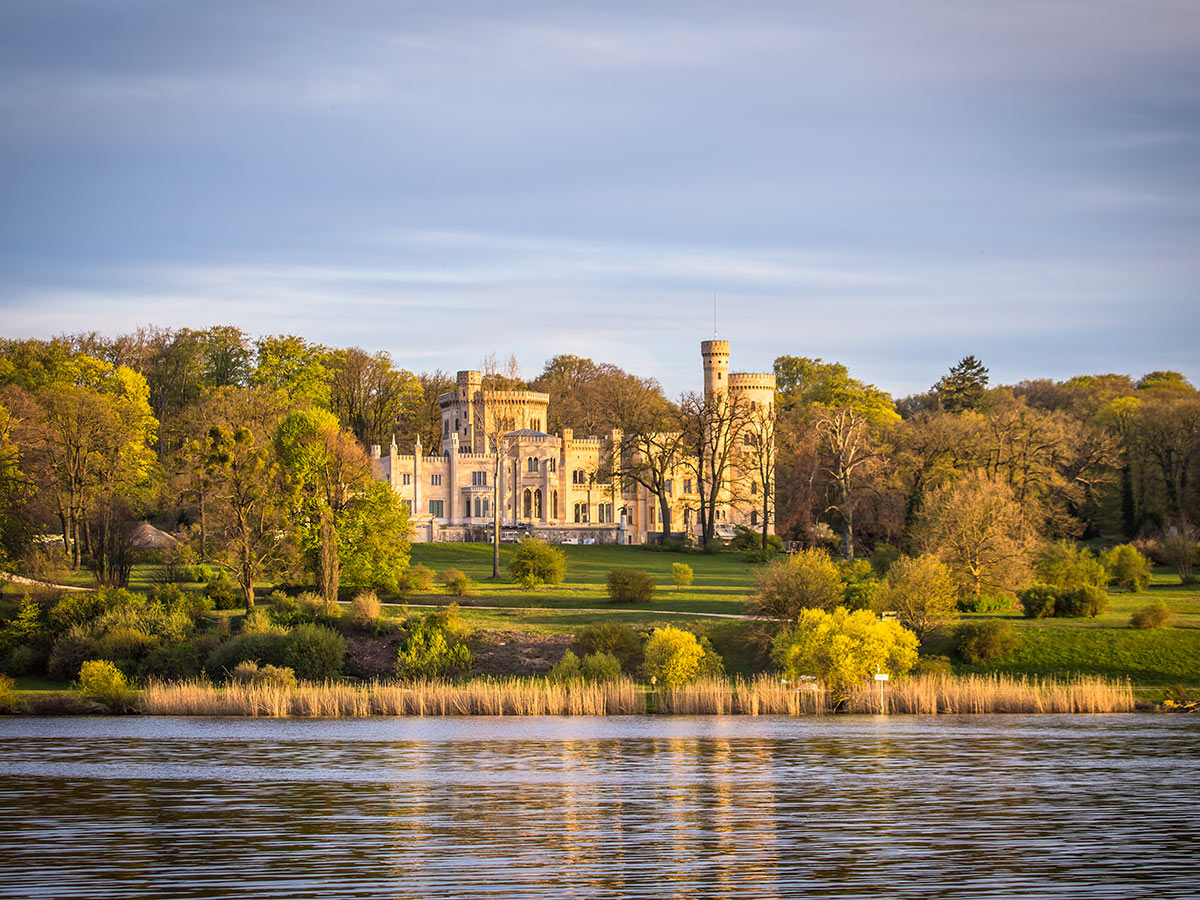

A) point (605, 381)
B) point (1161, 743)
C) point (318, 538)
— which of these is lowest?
point (1161, 743)

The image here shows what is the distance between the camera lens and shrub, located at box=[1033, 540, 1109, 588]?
5478cm

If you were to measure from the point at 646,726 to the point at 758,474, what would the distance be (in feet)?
219

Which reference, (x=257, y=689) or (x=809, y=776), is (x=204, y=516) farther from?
(x=809, y=776)

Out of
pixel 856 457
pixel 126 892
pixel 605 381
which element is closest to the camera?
pixel 126 892

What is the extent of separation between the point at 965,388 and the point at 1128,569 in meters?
40.7

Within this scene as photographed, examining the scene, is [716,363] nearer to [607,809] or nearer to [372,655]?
[372,655]

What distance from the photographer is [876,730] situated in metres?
33.1

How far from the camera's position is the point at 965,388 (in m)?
98.7

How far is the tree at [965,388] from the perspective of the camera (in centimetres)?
9688

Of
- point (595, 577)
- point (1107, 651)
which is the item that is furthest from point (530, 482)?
point (1107, 651)

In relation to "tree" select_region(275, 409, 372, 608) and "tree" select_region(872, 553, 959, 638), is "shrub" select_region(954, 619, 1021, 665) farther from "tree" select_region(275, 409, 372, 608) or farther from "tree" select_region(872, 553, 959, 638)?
"tree" select_region(275, 409, 372, 608)

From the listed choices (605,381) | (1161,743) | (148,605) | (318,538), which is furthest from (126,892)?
(605,381)

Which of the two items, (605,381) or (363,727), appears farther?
(605,381)

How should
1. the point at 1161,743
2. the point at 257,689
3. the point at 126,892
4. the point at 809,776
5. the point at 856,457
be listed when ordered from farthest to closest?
the point at 856,457
the point at 257,689
the point at 1161,743
the point at 809,776
the point at 126,892
